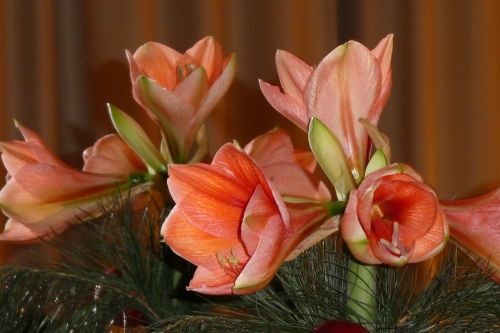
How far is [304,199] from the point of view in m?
0.41

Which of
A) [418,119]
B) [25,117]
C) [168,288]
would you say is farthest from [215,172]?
A: [25,117]

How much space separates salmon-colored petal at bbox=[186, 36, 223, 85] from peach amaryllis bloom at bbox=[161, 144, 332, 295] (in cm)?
20

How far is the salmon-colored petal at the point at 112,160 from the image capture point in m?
0.54

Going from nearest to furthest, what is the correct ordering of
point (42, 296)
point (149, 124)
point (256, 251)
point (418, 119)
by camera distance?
point (256, 251) < point (42, 296) < point (418, 119) < point (149, 124)

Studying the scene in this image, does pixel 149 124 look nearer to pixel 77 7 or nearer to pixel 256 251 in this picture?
pixel 77 7

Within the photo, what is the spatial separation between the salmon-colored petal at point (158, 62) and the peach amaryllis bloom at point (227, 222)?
0.60 ft

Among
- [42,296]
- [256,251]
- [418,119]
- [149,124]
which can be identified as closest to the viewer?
[256,251]

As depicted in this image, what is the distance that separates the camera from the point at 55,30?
5.18 feet

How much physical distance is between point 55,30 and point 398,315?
1.29 meters

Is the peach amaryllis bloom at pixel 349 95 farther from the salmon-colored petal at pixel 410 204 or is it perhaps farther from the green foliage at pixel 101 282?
the green foliage at pixel 101 282

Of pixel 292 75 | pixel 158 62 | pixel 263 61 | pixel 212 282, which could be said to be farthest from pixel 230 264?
pixel 263 61

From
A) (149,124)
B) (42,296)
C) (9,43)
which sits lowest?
(149,124)

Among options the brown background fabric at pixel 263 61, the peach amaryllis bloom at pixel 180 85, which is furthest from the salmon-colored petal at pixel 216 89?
the brown background fabric at pixel 263 61

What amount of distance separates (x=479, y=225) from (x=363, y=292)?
57mm
